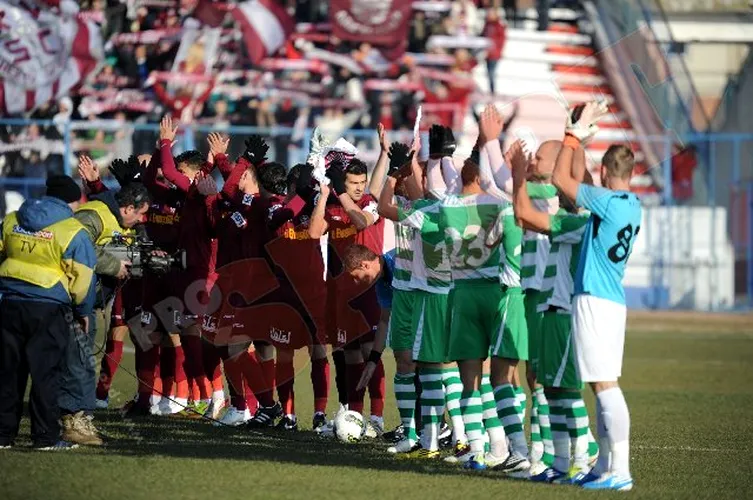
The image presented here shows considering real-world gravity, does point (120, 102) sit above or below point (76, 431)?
above

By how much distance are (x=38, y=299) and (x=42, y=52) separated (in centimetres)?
1834

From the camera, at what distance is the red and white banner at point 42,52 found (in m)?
28.1

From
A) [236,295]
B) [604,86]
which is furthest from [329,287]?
[604,86]

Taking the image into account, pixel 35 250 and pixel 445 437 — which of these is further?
pixel 445 437

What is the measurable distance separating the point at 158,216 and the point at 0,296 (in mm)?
3374

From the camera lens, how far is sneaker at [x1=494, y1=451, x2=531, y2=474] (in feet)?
35.4

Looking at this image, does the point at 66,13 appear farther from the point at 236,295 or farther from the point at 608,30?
the point at 236,295

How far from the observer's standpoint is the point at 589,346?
9742mm

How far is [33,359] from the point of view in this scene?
11281 millimetres

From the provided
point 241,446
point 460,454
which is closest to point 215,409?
point 241,446

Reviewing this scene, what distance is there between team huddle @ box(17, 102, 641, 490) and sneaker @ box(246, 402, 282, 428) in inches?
0.7

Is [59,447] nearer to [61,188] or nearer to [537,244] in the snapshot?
[61,188]

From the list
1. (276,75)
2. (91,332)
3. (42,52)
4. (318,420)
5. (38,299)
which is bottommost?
(318,420)

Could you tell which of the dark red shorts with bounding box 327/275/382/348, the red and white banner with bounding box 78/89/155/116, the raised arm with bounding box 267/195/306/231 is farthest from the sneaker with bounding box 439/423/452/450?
the red and white banner with bounding box 78/89/155/116
